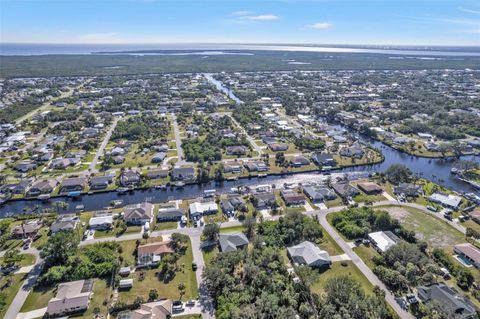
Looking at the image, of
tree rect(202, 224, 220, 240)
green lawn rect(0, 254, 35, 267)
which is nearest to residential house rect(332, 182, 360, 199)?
tree rect(202, 224, 220, 240)

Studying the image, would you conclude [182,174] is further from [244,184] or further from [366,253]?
[366,253]

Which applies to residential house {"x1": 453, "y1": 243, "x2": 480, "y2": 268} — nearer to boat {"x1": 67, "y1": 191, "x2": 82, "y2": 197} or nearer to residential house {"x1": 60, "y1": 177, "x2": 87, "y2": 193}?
boat {"x1": 67, "y1": 191, "x2": 82, "y2": 197}

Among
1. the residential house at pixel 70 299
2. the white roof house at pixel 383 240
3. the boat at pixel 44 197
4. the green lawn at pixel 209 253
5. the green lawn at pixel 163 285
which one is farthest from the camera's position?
the boat at pixel 44 197

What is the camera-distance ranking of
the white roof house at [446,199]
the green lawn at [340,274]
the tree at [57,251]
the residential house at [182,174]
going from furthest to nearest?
the residential house at [182,174] → the white roof house at [446,199] → the tree at [57,251] → the green lawn at [340,274]

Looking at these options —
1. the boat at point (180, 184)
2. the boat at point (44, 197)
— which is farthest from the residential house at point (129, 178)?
the boat at point (44, 197)

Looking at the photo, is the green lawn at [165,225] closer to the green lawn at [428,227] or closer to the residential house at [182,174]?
the residential house at [182,174]

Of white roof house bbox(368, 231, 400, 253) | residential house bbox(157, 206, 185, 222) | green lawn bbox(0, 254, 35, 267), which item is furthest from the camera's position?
residential house bbox(157, 206, 185, 222)

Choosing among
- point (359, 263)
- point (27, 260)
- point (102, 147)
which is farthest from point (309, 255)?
point (102, 147)

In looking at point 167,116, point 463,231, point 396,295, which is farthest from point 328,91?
point 396,295
